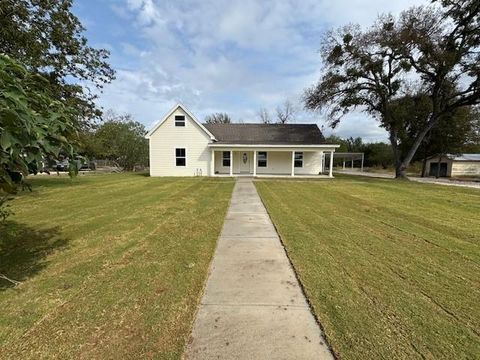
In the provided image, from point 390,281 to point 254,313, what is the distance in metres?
2.02

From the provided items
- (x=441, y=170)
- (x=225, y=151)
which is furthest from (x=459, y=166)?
(x=225, y=151)

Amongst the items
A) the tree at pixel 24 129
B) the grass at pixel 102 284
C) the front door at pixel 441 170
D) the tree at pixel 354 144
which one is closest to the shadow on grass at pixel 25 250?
the grass at pixel 102 284

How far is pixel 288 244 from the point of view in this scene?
510cm

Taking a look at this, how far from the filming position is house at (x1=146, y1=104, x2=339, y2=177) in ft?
73.7

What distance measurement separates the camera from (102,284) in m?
3.50

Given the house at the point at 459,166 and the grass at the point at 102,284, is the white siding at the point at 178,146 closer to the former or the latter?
the grass at the point at 102,284

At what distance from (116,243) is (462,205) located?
484 inches

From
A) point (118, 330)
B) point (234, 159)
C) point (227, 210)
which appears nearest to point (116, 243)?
point (118, 330)

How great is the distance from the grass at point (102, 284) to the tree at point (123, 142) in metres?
26.0

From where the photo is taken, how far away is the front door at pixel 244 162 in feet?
81.6

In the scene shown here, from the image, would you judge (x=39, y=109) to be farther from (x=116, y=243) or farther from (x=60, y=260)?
(x=116, y=243)

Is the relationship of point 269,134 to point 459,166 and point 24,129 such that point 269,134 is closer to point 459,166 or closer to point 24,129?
point 24,129

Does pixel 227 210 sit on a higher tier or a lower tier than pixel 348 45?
lower

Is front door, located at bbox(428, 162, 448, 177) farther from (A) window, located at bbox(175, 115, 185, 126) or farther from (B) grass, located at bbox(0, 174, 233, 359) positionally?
(B) grass, located at bbox(0, 174, 233, 359)
